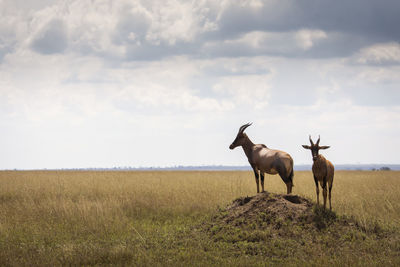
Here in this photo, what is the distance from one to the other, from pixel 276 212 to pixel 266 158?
216cm

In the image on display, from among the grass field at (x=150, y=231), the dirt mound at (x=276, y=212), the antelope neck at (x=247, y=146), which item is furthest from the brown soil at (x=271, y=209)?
the antelope neck at (x=247, y=146)

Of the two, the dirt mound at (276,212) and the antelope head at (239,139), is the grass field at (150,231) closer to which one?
the dirt mound at (276,212)

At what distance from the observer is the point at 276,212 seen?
40.8 ft

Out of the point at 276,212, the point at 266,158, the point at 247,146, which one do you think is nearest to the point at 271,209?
the point at 276,212

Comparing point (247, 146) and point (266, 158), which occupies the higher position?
point (247, 146)

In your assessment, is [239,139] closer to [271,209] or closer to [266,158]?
[266,158]

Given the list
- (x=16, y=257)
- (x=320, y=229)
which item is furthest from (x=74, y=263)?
(x=320, y=229)

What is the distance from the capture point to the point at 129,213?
16.6 metres

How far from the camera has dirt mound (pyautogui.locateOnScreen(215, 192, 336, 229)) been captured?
1212 centimetres

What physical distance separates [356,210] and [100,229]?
979cm

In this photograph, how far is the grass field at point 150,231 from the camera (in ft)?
32.2

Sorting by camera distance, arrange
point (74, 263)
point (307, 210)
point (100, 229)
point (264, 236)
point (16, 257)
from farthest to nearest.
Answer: point (100, 229), point (307, 210), point (264, 236), point (16, 257), point (74, 263)

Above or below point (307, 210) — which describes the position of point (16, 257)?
below

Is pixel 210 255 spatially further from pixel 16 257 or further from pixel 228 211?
pixel 16 257
